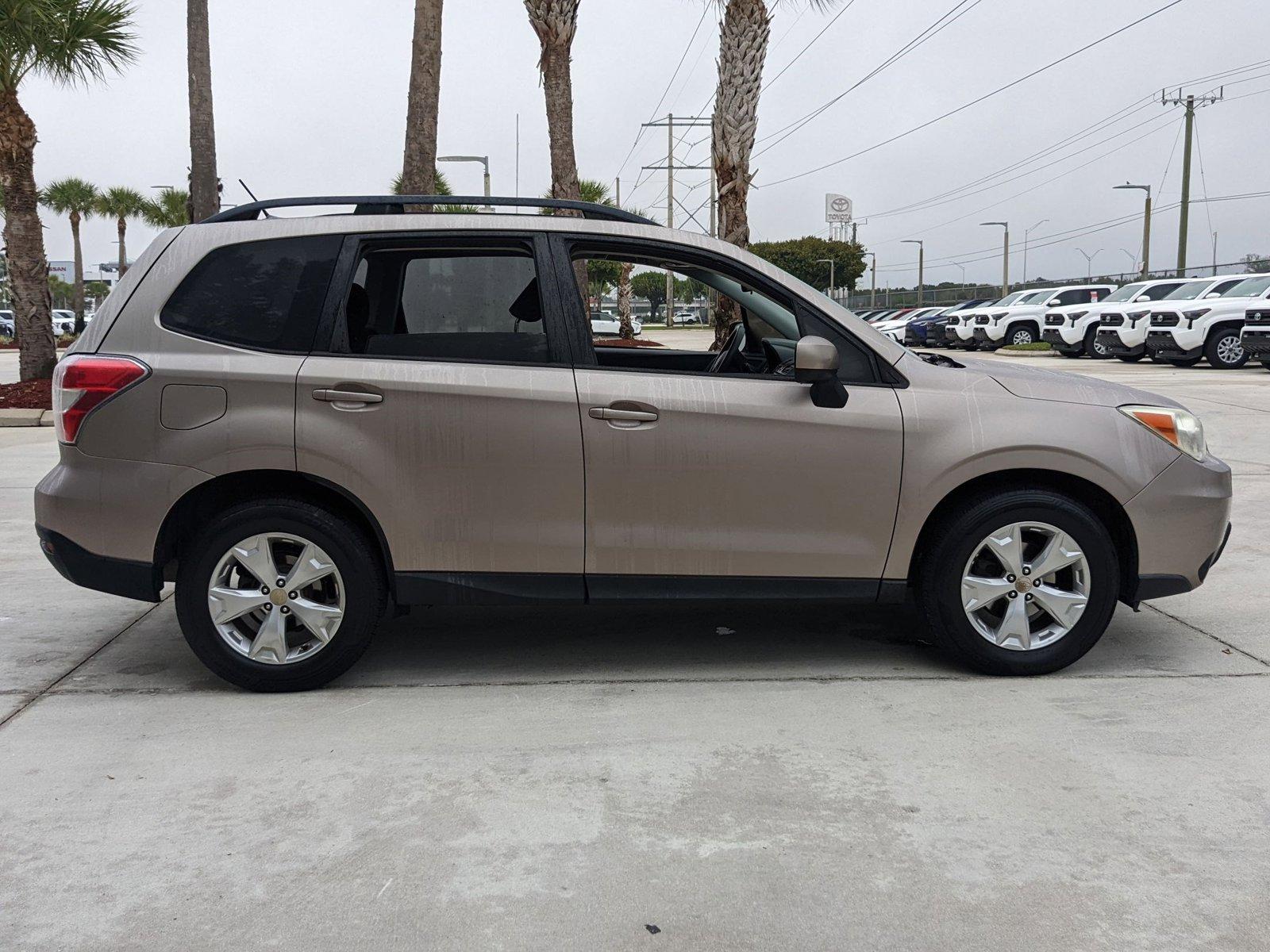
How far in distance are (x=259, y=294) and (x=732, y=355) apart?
196 cm

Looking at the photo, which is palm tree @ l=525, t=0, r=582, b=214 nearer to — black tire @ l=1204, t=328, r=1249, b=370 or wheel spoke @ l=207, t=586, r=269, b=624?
black tire @ l=1204, t=328, r=1249, b=370

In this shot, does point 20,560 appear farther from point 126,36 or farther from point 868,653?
point 126,36

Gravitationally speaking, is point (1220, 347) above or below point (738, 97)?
below

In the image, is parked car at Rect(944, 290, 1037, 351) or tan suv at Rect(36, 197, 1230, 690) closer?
tan suv at Rect(36, 197, 1230, 690)

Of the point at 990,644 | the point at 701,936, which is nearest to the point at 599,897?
the point at 701,936

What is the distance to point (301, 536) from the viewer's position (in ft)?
14.5

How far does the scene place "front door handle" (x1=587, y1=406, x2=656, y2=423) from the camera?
14.6 ft

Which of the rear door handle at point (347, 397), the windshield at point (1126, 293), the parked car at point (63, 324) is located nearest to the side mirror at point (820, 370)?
the rear door handle at point (347, 397)

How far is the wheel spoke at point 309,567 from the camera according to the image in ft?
14.5

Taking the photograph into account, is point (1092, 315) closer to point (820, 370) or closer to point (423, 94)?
point (423, 94)

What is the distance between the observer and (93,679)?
4789 millimetres

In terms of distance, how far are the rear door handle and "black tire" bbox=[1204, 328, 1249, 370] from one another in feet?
72.3

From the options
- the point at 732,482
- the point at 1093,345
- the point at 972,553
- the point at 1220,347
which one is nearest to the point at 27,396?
the point at 732,482

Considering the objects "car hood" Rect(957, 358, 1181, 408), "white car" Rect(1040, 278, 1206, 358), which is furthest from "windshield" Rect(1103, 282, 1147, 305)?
"car hood" Rect(957, 358, 1181, 408)
